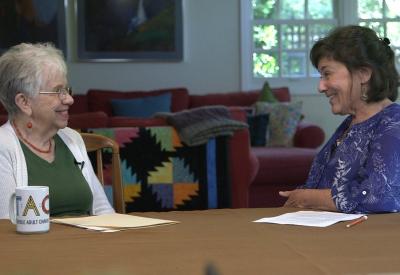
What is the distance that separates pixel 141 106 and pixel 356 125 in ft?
14.4

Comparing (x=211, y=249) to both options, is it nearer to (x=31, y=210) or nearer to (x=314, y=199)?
(x=31, y=210)

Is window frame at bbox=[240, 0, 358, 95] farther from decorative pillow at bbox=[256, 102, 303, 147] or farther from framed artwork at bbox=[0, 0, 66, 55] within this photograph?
framed artwork at bbox=[0, 0, 66, 55]

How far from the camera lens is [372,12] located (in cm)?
680

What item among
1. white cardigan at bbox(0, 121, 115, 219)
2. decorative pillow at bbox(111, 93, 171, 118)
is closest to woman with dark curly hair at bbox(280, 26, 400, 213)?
white cardigan at bbox(0, 121, 115, 219)

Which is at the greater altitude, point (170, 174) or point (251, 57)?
point (251, 57)

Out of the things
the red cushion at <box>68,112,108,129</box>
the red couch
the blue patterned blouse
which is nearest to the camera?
the blue patterned blouse

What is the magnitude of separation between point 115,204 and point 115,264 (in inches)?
37.3

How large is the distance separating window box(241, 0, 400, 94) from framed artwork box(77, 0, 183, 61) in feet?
2.33

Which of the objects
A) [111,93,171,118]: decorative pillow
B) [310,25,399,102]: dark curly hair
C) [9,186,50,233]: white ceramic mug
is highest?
[310,25,399,102]: dark curly hair

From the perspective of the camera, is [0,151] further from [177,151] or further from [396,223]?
[177,151]

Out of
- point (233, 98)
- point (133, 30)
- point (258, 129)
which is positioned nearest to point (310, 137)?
point (258, 129)

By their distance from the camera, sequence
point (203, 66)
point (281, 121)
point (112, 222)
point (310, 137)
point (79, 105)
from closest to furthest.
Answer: point (112, 222) < point (310, 137) < point (281, 121) < point (79, 105) < point (203, 66)

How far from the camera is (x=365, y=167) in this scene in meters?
1.82

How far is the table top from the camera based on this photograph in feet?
3.68
